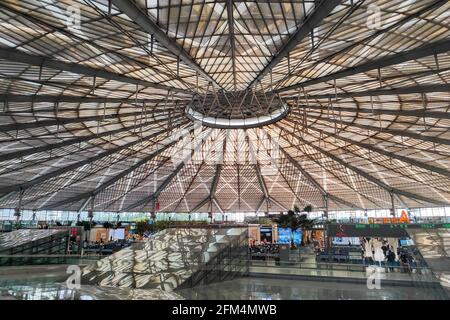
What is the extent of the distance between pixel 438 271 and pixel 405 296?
1776 millimetres

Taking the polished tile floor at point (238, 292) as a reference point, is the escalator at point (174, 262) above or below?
above

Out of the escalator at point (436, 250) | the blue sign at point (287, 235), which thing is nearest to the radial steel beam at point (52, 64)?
the escalator at point (436, 250)

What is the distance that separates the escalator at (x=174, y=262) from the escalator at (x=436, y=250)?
10.2m

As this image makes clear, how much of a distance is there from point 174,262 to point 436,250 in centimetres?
1345

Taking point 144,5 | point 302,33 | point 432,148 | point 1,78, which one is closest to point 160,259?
point 144,5

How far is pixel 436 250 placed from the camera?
57.3 ft

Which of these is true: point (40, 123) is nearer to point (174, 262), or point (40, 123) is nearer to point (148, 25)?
point (148, 25)

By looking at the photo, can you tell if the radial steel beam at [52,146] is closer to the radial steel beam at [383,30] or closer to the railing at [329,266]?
the radial steel beam at [383,30]

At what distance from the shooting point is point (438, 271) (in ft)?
48.5

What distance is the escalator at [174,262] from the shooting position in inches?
659

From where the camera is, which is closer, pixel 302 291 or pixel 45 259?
pixel 302 291

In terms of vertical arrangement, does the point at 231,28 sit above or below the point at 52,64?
above

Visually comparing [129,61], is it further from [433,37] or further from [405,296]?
[405,296]

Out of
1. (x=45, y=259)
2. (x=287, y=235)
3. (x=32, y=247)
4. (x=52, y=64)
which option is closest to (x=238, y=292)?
(x=45, y=259)
